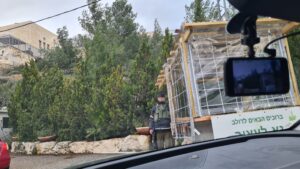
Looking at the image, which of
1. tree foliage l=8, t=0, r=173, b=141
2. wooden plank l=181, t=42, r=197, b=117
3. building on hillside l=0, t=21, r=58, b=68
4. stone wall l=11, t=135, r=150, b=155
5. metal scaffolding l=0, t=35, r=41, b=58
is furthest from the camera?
metal scaffolding l=0, t=35, r=41, b=58

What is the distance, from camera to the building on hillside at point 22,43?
47081 mm

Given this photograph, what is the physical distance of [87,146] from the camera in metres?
13.4

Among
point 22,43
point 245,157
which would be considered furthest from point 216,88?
point 22,43

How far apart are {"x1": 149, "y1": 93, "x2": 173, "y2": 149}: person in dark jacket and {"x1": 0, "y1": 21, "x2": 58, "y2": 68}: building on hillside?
121ft

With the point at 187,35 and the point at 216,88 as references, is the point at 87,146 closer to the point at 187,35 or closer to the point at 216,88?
the point at 216,88

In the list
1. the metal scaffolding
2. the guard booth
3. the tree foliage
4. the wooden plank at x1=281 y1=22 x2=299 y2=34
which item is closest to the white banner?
the guard booth

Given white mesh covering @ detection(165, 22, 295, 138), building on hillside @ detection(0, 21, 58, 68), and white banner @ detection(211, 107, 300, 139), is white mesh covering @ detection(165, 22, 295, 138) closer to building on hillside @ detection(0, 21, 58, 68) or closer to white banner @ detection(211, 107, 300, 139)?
white banner @ detection(211, 107, 300, 139)

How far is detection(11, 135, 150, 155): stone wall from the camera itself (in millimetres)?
11820

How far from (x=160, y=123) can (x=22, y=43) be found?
4826cm

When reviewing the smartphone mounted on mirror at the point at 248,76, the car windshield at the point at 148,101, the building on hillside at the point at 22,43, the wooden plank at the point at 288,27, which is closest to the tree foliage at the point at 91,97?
the car windshield at the point at 148,101

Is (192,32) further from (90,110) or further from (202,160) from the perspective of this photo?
(90,110)

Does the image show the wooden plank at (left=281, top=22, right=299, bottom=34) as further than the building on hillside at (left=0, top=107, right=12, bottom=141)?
No

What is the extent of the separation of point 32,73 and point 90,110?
193 inches

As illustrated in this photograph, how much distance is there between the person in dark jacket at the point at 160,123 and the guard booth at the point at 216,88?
6.26 feet
